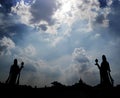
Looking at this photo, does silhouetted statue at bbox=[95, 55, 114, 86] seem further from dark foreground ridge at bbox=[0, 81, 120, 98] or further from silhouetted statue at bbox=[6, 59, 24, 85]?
silhouetted statue at bbox=[6, 59, 24, 85]

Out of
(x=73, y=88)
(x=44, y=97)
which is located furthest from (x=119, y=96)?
(x=44, y=97)

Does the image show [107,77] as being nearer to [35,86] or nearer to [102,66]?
[102,66]

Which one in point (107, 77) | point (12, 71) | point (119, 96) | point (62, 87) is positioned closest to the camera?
point (119, 96)

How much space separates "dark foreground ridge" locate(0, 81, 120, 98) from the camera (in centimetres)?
1549

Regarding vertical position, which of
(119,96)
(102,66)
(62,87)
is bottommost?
(119,96)

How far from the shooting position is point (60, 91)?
16.5 m

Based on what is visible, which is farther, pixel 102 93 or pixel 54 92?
pixel 54 92

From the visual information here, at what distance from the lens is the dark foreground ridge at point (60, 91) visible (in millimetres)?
15492

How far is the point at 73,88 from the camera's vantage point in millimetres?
15961

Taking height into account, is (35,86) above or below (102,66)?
below

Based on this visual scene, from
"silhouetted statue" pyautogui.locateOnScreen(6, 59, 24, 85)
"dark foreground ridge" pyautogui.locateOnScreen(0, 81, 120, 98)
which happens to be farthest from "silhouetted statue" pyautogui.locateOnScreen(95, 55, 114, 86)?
"silhouetted statue" pyautogui.locateOnScreen(6, 59, 24, 85)

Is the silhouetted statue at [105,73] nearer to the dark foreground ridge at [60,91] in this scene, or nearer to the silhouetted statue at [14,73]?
the dark foreground ridge at [60,91]

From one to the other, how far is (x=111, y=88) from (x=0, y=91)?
32.9 ft

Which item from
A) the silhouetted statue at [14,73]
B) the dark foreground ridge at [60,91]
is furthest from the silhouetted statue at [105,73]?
the silhouetted statue at [14,73]
